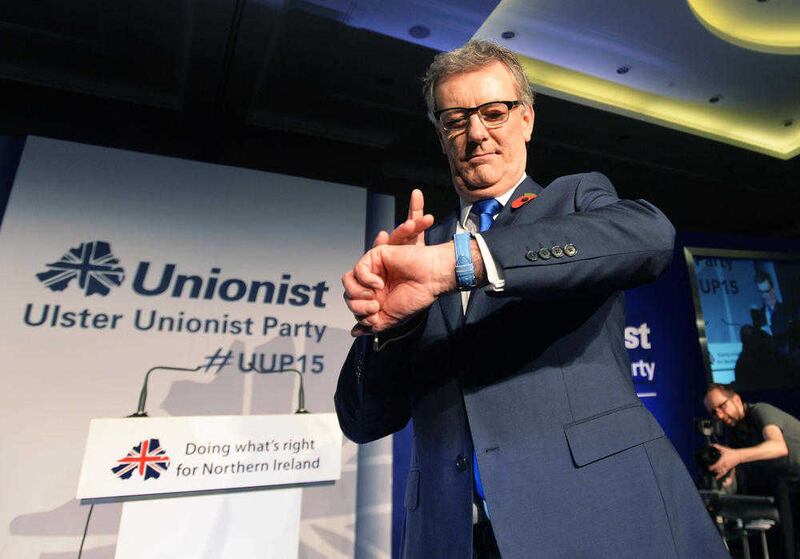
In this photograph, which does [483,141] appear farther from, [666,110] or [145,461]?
[666,110]

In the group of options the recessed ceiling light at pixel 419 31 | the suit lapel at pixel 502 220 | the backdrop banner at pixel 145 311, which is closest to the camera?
the suit lapel at pixel 502 220

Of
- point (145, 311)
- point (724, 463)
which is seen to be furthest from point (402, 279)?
point (724, 463)

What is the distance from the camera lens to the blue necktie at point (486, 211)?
0.96 metres

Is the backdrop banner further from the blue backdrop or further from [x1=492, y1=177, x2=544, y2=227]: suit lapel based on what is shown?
the blue backdrop

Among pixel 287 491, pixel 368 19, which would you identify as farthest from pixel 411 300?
pixel 368 19

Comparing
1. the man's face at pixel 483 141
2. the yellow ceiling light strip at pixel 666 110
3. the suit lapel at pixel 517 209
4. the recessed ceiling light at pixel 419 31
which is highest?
the yellow ceiling light strip at pixel 666 110

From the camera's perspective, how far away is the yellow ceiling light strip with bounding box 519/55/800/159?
417 centimetres

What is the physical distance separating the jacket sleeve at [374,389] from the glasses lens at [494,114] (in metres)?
0.51

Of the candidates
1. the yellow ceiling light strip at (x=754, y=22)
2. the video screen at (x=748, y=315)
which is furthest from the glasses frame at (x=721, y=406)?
the yellow ceiling light strip at (x=754, y=22)

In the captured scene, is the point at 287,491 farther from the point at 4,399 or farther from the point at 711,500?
the point at 711,500

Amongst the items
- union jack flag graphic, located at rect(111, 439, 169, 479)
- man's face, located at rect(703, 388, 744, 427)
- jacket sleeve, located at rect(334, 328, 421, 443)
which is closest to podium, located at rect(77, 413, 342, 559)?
union jack flag graphic, located at rect(111, 439, 169, 479)

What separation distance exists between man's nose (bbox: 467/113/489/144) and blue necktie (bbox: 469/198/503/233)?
13 cm

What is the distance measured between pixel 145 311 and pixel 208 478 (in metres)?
1.81

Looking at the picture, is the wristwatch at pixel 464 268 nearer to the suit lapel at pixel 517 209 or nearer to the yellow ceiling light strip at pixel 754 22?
the suit lapel at pixel 517 209
